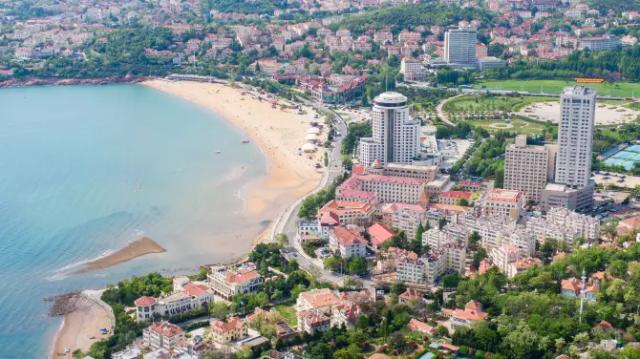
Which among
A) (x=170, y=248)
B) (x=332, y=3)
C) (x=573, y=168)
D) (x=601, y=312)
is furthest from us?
(x=332, y=3)

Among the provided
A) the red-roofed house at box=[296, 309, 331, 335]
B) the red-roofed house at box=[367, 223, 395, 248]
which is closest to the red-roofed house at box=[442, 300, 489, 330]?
the red-roofed house at box=[296, 309, 331, 335]

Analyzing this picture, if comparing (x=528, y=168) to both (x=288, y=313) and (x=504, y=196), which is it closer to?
(x=504, y=196)

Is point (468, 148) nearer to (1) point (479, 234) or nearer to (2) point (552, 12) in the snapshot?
(1) point (479, 234)

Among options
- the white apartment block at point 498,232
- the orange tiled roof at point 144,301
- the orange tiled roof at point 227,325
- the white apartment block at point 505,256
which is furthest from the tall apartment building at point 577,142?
the orange tiled roof at point 144,301

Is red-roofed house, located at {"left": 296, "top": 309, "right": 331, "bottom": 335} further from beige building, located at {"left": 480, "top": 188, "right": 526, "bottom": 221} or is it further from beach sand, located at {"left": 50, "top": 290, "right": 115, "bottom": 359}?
beige building, located at {"left": 480, "top": 188, "right": 526, "bottom": 221}

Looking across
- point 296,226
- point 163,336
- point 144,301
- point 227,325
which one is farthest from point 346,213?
point 163,336

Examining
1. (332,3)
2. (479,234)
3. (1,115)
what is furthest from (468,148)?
(332,3)
